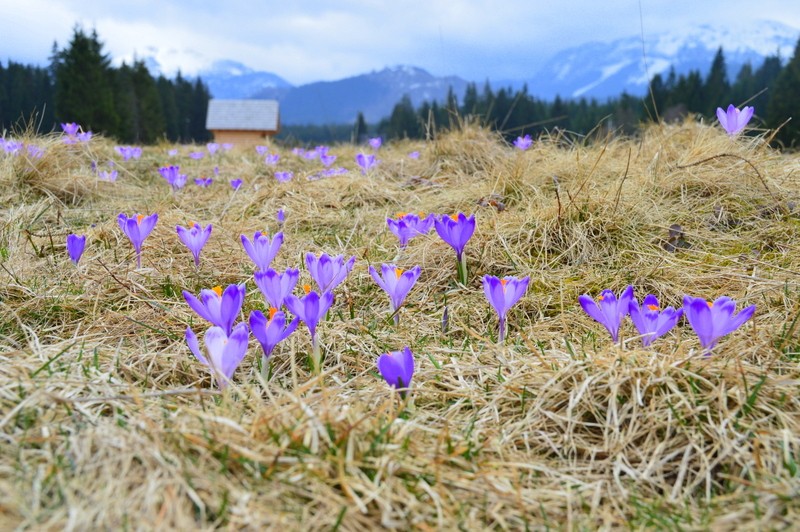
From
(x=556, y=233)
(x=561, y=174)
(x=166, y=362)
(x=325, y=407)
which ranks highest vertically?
(x=561, y=174)

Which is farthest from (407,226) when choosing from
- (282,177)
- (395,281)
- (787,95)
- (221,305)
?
(787,95)

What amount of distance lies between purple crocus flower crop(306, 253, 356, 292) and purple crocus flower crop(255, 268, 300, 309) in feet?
0.36

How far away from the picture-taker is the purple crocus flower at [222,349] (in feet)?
5.00

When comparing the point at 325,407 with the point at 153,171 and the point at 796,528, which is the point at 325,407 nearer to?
the point at 796,528

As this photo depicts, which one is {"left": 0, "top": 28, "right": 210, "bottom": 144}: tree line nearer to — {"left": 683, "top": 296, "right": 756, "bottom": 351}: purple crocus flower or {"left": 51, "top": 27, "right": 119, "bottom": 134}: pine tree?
{"left": 51, "top": 27, "right": 119, "bottom": 134}: pine tree

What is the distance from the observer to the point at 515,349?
204cm

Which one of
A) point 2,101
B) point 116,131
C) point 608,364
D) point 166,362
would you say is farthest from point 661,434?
point 2,101

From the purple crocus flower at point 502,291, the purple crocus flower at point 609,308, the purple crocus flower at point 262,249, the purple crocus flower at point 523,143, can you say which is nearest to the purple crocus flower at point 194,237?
the purple crocus flower at point 262,249

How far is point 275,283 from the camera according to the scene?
192 centimetres

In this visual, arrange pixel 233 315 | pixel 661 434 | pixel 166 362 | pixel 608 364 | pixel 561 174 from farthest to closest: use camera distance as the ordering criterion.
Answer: pixel 561 174, pixel 166 362, pixel 233 315, pixel 608 364, pixel 661 434

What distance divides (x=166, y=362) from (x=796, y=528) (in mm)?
1648

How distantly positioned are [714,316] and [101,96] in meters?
43.6

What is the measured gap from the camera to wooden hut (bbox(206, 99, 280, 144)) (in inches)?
901

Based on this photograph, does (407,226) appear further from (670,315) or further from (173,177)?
(173,177)
